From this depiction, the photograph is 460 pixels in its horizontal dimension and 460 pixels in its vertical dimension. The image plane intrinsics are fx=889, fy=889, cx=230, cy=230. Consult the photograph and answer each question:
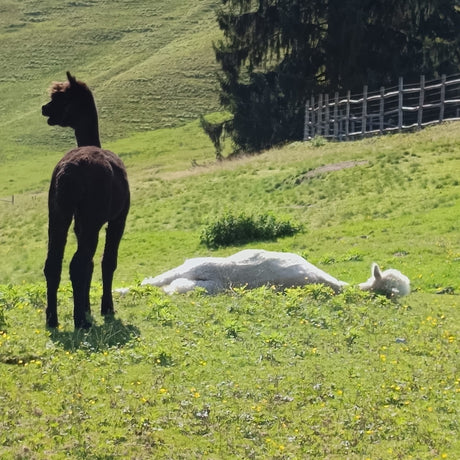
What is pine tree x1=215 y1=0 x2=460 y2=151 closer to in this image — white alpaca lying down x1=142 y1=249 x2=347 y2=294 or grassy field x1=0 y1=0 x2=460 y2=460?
grassy field x1=0 y1=0 x2=460 y2=460

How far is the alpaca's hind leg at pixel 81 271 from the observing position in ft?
36.8

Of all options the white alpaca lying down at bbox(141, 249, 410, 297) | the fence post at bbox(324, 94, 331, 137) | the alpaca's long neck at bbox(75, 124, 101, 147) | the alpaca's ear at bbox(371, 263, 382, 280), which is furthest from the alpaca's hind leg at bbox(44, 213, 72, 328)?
the fence post at bbox(324, 94, 331, 137)

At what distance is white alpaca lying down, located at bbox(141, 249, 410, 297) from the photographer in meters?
14.9

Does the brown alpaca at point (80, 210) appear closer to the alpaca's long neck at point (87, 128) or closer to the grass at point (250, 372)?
the grass at point (250, 372)

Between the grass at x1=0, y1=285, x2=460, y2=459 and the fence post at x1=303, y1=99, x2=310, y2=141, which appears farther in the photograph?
the fence post at x1=303, y1=99, x2=310, y2=141

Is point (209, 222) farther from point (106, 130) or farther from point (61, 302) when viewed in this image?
point (106, 130)

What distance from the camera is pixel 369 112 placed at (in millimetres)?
47781

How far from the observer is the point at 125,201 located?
12.3 metres

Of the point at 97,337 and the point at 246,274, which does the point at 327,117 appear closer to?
the point at 246,274

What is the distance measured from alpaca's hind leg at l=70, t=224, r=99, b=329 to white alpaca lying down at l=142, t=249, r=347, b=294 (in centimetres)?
356

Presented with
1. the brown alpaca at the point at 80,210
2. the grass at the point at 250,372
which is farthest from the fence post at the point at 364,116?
the brown alpaca at the point at 80,210

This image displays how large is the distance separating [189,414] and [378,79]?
135 ft

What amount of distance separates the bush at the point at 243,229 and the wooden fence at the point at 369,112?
17.9 meters

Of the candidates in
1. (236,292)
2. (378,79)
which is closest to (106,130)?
(378,79)
